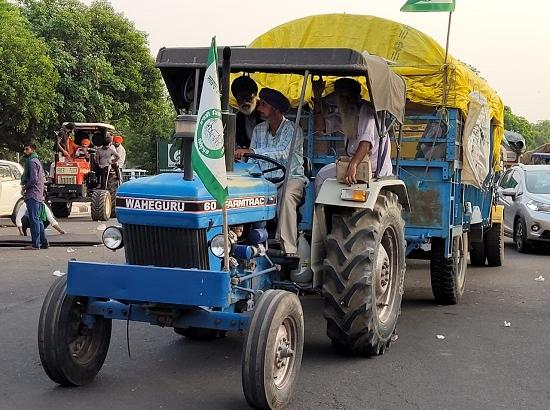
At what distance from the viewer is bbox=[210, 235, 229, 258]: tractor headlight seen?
5.55 meters

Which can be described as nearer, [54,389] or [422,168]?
[54,389]

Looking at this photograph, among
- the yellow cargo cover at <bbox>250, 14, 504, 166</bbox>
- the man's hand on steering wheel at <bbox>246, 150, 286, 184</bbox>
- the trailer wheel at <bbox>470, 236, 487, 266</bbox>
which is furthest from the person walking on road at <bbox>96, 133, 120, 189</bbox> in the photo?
the man's hand on steering wheel at <bbox>246, 150, 286, 184</bbox>

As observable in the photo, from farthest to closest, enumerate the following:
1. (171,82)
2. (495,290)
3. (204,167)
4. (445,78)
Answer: (495,290)
(445,78)
(171,82)
(204,167)

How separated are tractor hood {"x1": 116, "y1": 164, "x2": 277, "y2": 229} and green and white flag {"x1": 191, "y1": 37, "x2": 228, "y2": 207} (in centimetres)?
35

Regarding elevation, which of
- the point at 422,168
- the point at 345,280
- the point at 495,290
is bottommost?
the point at 495,290

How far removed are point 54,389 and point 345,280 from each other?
92.5 inches

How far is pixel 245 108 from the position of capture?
7.08 m

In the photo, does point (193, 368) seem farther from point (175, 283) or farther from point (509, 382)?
point (509, 382)

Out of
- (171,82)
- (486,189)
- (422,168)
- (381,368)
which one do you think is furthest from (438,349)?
(486,189)

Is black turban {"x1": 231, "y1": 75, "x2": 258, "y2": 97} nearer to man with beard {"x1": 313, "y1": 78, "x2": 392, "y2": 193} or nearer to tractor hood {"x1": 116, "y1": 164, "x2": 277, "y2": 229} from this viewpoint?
man with beard {"x1": 313, "y1": 78, "x2": 392, "y2": 193}

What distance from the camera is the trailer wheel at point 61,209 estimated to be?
23516 millimetres

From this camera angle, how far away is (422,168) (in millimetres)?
8539

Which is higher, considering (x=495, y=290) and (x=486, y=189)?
(x=486, y=189)

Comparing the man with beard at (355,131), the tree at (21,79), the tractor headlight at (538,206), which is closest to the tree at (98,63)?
the tree at (21,79)
